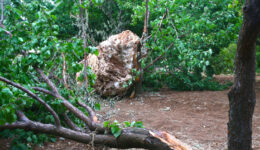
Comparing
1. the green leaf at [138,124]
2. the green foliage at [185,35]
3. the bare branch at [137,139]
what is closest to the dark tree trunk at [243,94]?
the bare branch at [137,139]

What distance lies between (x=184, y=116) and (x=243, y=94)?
11.0 feet

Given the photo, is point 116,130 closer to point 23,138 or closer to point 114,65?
point 23,138

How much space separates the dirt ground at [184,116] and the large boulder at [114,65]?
0.55 meters

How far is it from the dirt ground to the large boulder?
55cm

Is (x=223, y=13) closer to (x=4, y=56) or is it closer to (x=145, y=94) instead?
(x=145, y=94)

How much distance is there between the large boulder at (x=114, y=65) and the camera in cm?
703

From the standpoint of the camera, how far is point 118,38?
285 inches

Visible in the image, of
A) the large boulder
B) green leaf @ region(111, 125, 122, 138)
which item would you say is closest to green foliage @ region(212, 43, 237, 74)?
the large boulder

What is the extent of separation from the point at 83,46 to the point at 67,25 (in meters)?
7.00

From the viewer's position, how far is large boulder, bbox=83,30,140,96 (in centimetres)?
703

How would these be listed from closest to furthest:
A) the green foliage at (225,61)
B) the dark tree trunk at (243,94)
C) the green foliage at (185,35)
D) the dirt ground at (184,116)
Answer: the dark tree trunk at (243,94)
the dirt ground at (184,116)
the green foliage at (185,35)
the green foliage at (225,61)

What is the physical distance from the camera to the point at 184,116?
535 centimetres

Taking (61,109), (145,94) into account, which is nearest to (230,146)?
(61,109)

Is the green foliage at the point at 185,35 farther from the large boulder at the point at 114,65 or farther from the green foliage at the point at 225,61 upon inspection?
the green foliage at the point at 225,61
